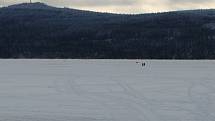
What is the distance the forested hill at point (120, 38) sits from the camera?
14500cm

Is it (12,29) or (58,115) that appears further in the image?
(12,29)

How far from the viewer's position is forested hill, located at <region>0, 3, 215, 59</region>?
145 metres

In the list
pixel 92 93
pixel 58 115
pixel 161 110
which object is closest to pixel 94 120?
pixel 58 115

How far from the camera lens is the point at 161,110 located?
55.3 feet

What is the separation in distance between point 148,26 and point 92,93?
14465cm

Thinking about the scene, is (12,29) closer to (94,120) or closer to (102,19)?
(102,19)

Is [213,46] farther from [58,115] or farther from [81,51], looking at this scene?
[58,115]

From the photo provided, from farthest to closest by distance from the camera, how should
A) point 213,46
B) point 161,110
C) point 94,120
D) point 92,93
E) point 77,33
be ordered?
1. point 77,33
2. point 213,46
3. point 92,93
4. point 161,110
5. point 94,120

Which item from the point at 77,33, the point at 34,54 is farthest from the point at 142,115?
the point at 77,33

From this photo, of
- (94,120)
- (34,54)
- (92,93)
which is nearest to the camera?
(94,120)

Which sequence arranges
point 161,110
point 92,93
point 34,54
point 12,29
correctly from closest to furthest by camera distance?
point 161,110 < point 92,93 < point 34,54 < point 12,29

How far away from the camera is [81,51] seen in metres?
157

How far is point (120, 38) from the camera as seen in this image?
15662 cm

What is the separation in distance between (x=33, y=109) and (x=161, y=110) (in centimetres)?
389
